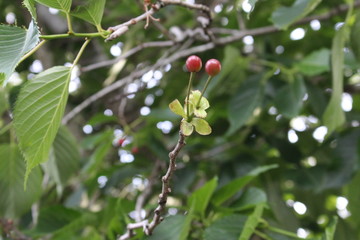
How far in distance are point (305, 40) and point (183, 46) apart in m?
0.38

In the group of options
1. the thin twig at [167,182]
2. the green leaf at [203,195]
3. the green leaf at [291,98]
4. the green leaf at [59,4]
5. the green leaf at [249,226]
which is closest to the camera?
the thin twig at [167,182]

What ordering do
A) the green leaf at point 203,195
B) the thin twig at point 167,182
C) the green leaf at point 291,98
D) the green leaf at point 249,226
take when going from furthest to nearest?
the green leaf at point 291,98, the green leaf at point 203,195, the green leaf at point 249,226, the thin twig at point 167,182

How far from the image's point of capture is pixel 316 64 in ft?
3.69

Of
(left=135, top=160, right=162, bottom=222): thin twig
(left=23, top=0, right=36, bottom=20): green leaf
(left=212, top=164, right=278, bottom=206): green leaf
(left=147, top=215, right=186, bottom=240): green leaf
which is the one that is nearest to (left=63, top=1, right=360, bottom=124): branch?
(left=135, top=160, right=162, bottom=222): thin twig

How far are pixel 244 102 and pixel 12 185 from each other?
0.50 metres

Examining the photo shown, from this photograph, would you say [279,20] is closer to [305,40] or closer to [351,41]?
[351,41]

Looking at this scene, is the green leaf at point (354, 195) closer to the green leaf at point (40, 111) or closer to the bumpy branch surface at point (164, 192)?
the bumpy branch surface at point (164, 192)

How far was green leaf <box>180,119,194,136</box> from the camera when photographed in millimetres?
510

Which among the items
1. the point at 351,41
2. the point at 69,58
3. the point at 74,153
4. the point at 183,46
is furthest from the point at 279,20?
the point at 69,58

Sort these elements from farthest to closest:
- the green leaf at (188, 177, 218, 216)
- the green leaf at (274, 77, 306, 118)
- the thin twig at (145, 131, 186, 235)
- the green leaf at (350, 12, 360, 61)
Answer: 1. the green leaf at (274, 77, 306, 118)
2. the green leaf at (350, 12, 360, 61)
3. the green leaf at (188, 177, 218, 216)
4. the thin twig at (145, 131, 186, 235)

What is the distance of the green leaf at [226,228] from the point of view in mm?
778

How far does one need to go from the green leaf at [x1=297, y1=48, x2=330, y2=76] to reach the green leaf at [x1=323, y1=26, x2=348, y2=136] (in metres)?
0.15

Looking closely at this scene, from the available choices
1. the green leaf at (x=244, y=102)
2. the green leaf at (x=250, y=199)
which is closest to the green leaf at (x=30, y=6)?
the green leaf at (x=250, y=199)

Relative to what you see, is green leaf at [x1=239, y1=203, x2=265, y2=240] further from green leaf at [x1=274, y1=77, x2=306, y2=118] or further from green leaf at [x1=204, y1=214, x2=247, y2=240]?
green leaf at [x1=274, y1=77, x2=306, y2=118]
